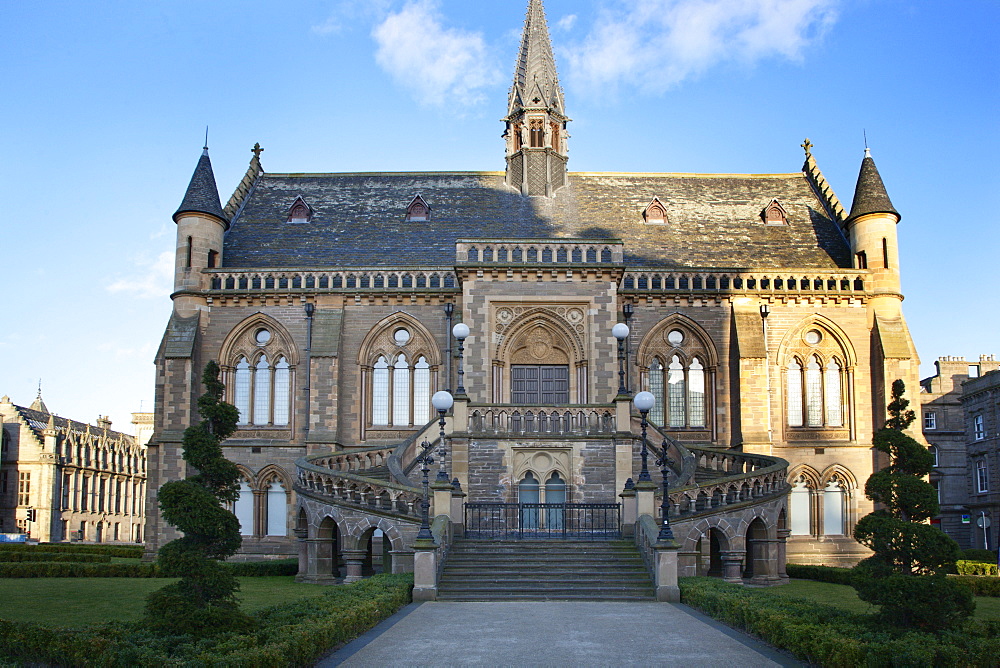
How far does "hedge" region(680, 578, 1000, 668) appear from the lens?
1177 cm

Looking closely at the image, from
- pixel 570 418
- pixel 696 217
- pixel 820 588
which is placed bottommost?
pixel 820 588

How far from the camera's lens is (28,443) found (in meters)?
72.1

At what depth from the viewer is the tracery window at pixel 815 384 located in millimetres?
38406

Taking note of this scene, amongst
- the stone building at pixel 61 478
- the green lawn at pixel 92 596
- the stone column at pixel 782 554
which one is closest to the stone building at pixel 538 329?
the stone column at pixel 782 554

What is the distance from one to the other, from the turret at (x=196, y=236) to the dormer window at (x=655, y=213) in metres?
19.1

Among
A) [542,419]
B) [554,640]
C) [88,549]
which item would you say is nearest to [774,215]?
[542,419]

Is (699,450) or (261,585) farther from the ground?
(699,450)

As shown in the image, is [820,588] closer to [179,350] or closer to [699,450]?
[699,450]

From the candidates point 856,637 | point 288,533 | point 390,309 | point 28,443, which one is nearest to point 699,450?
point 390,309

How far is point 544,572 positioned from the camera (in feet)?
74.2

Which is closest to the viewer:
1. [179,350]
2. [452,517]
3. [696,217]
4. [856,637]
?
[856,637]

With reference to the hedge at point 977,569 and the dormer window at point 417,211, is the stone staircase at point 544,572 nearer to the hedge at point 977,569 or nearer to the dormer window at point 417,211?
the hedge at point 977,569

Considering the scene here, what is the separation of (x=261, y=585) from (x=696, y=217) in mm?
26531

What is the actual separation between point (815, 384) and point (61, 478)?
200ft
